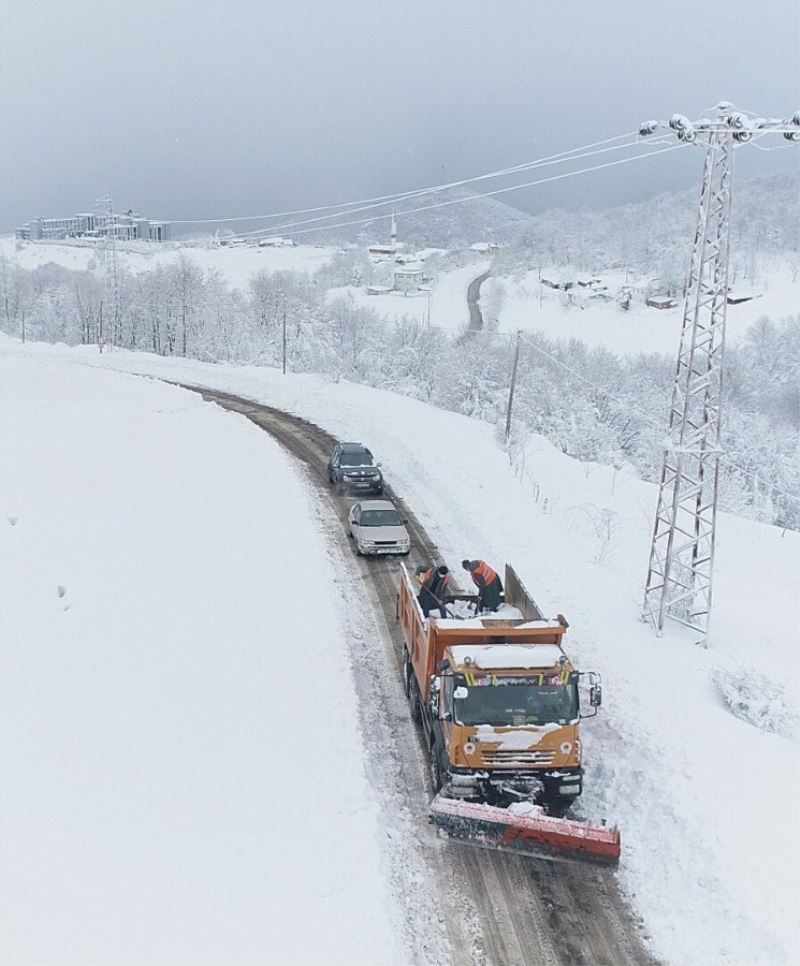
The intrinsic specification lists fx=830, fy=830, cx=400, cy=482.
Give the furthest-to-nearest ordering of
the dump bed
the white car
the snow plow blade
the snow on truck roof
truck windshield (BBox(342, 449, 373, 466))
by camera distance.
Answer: truck windshield (BBox(342, 449, 373, 466)) < the white car < the dump bed < the snow on truck roof < the snow plow blade

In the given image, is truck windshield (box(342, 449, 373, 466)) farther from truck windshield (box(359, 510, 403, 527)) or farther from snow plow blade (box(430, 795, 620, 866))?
snow plow blade (box(430, 795, 620, 866))

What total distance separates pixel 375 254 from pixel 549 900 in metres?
188

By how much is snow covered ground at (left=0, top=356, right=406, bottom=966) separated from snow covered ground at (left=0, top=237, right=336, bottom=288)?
116762 millimetres

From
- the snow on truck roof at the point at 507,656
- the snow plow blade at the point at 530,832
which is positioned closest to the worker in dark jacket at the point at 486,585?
the snow on truck roof at the point at 507,656

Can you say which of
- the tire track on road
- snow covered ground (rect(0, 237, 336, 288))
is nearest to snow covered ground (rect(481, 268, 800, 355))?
snow covered ground (rect(0, 237, 336, 288))

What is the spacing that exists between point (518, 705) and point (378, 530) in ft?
37.4

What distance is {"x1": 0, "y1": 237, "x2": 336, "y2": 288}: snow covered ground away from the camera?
14788cm

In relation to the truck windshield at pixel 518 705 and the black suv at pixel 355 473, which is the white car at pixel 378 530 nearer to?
the black suv at pixel 355 473

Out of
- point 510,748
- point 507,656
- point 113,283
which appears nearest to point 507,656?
point 507,656

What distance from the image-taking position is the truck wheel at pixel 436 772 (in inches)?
502

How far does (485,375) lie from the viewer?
8025cm

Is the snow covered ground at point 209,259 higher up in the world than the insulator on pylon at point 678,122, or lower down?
higher up

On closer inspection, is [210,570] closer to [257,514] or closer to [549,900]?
[257,514]

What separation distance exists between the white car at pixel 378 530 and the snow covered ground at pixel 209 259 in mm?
115697
